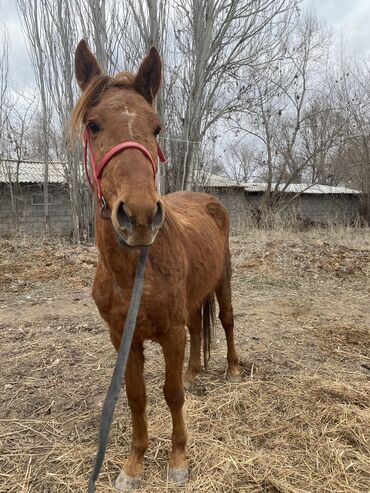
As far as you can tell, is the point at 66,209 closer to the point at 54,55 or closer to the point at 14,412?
the point at 54,55

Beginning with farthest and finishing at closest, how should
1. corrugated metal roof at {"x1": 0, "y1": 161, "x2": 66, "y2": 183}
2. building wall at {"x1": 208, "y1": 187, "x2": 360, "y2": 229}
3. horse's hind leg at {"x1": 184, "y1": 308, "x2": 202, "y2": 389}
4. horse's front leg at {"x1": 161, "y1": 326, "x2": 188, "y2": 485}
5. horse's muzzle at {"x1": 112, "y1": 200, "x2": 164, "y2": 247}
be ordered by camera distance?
building wall at {"x1": 208, "y1": 187, "x2": 360, "y2": 229} < corrugated metal roof at {"x1": 0, "y1": 161, "x2": 66, "y2": 183} < horse's hind leg at {"x1": 184, "y1": 308, "x2": 202, "y2": 389} < horse's front leg at {"x1": 161, "y1": 326, "x2": 188, "y2": 485} < horse's muzzle at {"x1": 112, "y1": 200, "x2": 164, "y2": 247}

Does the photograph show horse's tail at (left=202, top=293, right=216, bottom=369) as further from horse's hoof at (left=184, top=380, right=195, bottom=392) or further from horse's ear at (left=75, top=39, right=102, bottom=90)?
horse's ear at (left=75, top=39, right=102, bottom=90)

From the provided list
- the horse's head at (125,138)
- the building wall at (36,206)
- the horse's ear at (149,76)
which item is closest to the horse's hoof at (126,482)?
the horse's head at (125,138)

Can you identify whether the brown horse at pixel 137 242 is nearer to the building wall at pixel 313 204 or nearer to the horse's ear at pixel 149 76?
the horse's ear at pixel 149 76

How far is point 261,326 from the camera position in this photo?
4.47m

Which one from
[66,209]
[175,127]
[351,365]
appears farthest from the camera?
[66,209]

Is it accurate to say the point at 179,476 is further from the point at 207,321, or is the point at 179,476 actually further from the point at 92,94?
the point at 92,94

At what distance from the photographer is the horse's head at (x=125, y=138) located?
50.6 inches

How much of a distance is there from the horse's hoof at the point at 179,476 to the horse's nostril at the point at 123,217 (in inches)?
61.8

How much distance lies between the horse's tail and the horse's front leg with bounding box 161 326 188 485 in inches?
44.5

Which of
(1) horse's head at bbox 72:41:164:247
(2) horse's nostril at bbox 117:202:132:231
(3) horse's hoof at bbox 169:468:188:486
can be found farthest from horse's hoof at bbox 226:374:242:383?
(2) horse's nostril at bbox 117:202:132:231

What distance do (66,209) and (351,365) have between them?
16024 millimetres

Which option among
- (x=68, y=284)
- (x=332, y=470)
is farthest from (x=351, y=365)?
(x=68, y=284)

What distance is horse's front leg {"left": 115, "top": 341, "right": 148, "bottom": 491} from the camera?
2.06 metres
